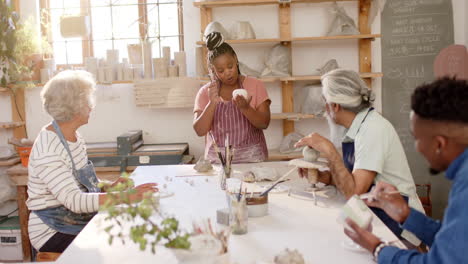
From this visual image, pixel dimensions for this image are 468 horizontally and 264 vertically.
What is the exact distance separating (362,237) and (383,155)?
2.18 ft

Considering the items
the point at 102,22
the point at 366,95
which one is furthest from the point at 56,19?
the point at 366,95

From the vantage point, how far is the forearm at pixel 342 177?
207cm

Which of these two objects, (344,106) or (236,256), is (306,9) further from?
(236,256)

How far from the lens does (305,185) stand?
2.48 metres

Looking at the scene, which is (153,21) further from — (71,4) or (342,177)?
(342,177)

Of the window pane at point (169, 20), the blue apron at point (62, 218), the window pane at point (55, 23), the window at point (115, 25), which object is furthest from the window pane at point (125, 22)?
the blue apron at point (62, 218)

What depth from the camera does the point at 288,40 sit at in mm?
3980

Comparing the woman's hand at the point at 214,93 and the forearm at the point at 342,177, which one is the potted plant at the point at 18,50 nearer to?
the woman's hand at the point at 214,93

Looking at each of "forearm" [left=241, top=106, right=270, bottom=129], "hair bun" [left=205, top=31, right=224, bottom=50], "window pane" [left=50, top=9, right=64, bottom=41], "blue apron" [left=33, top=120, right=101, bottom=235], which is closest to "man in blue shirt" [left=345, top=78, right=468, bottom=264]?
"blue apron" [left=33, top=120, right=101, bottom=235]

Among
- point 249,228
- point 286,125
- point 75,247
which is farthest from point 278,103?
point 75,247

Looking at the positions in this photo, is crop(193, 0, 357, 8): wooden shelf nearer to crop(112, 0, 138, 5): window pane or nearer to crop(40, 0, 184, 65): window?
crop(40, 0, 184, 65): window

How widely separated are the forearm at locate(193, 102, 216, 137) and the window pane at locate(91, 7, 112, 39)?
1.78 metres

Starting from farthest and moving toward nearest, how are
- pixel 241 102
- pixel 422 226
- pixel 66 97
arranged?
pixel 241 102 → pixel 66 97 → pixel 422 226

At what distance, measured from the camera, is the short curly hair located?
4.16ft
